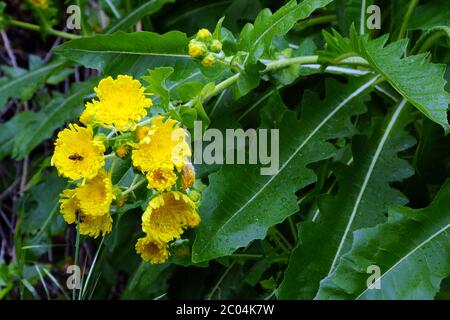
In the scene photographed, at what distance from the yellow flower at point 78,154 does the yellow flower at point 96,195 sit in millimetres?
22

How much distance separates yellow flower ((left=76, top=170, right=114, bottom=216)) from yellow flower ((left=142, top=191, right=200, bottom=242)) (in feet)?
0.21

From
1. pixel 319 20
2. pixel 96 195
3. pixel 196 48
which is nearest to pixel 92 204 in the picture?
pixel 96 195

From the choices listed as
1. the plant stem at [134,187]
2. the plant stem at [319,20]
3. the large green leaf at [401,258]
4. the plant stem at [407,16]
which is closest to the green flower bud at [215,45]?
the plant stem at [134,187]

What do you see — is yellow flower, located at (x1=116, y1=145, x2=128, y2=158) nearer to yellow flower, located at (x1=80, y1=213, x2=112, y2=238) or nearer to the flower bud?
yellow flower, located at (x1=80, y1=213, x2=112, y2=238)

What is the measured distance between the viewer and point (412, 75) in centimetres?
119

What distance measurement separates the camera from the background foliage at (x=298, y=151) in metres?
1.20

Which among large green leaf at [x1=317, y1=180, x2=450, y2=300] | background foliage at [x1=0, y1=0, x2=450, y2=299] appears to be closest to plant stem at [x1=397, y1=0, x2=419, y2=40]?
background foliage at [x1=0, y1=0, x2=450, y2=299]

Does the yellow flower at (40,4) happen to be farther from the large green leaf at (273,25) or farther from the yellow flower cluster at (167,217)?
the yellow flower cluster at (167,217)

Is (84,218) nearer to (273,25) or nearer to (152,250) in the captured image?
(152,250)

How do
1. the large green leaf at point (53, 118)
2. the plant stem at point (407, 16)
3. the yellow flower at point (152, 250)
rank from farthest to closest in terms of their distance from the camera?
the large green leaf at point (53, 118) < the plant stem at point (407, 16) < the yellow flower at point (152, 250)

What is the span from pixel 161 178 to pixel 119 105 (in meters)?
0.13

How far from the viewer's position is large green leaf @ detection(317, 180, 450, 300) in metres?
1.15

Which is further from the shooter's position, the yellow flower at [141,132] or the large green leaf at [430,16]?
the large green leaf at [430,16]
